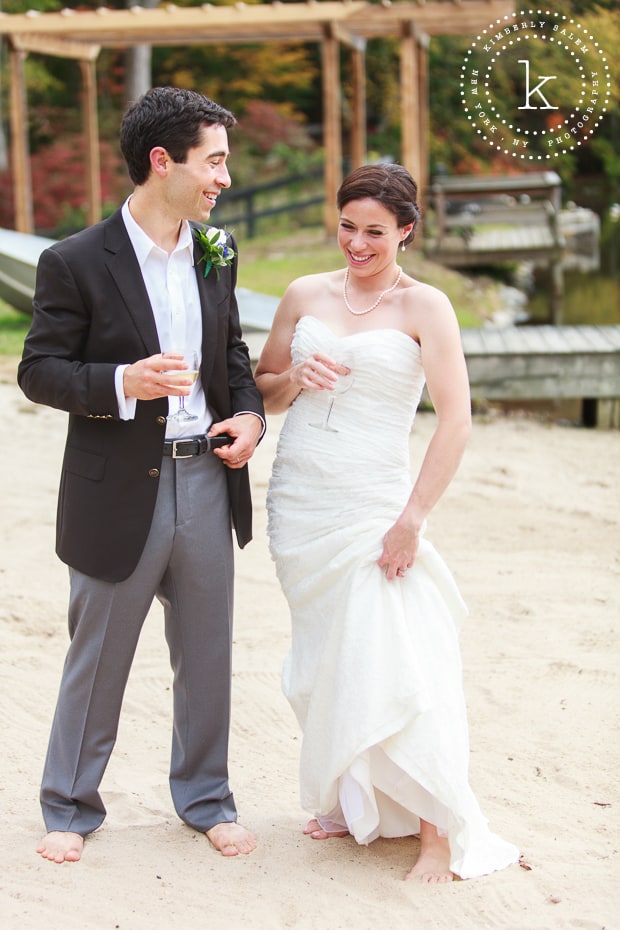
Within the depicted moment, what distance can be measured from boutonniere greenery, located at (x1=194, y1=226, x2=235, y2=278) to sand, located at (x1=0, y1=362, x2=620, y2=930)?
172 centimetres

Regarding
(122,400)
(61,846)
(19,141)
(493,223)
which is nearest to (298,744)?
(61,846)

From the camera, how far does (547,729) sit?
4301mm

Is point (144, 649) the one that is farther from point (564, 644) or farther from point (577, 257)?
point (577, 257)

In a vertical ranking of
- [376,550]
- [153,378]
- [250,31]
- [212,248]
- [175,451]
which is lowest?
[376,550]

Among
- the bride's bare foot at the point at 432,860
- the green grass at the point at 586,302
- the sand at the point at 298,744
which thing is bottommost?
the green grass at the point at 586,302

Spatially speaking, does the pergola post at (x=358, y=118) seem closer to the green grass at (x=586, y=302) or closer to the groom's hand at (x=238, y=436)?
the green grass at (x=586, y=302)

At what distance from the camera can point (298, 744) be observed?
167 inches

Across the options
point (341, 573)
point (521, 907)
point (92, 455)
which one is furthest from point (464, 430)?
point (521, 907)

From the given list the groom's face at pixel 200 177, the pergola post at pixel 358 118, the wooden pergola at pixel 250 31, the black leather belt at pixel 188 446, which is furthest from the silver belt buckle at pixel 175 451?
the pergola post at pixel 358 118

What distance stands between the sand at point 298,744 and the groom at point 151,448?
0.19 meters

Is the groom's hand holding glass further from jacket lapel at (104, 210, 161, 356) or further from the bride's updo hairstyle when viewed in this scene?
the bride's updo hairstyle

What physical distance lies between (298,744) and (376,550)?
134 centimetres

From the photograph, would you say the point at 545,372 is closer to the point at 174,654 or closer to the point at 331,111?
the point at 174,654

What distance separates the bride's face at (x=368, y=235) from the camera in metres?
3.14
